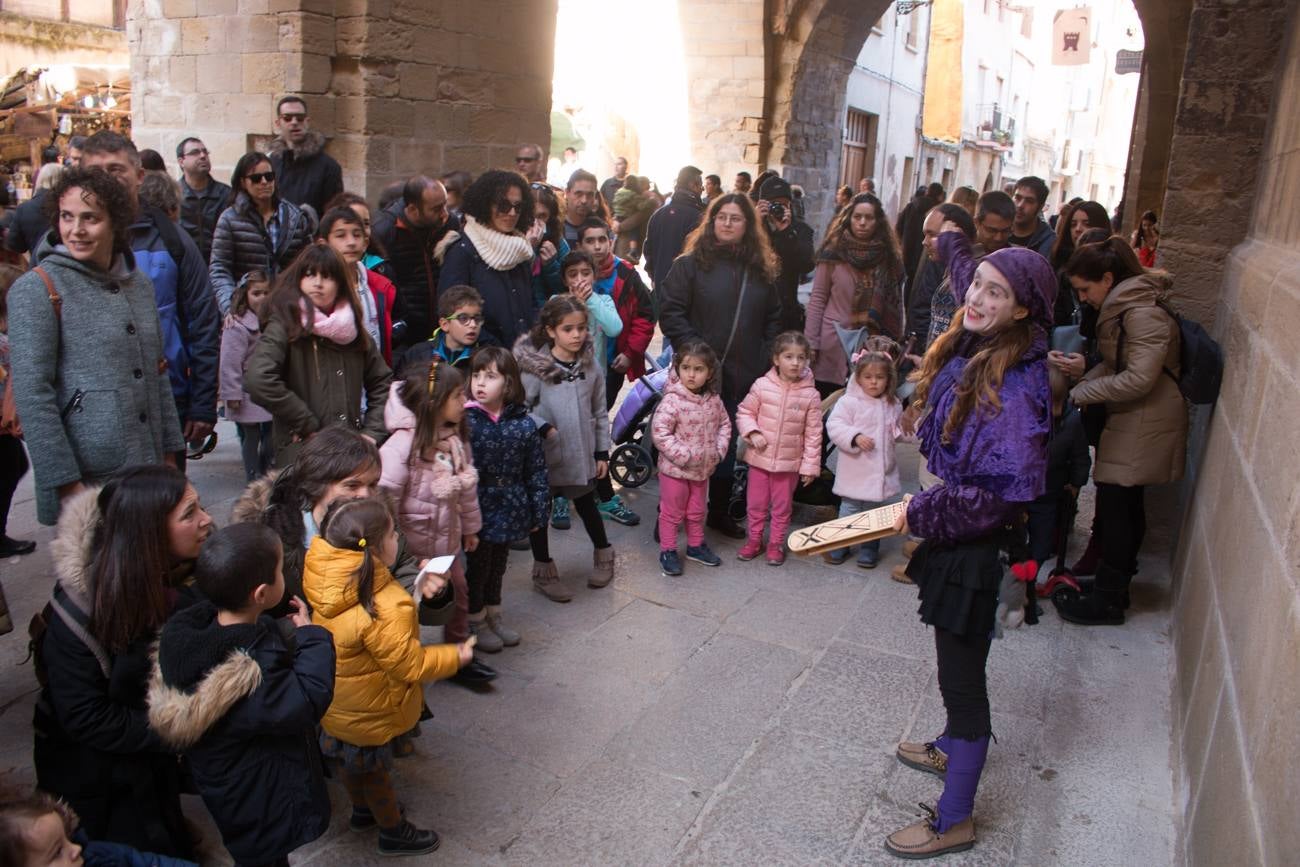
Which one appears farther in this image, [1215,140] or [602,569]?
[1215,140]

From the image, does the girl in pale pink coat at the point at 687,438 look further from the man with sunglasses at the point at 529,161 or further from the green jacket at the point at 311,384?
the man with sunglasses at the point at 529,161

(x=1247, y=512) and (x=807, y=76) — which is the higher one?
(x=807, y=76)

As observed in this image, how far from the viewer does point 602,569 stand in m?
4.66

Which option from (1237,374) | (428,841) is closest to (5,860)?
(428,841)

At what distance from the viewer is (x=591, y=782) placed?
3.13 m

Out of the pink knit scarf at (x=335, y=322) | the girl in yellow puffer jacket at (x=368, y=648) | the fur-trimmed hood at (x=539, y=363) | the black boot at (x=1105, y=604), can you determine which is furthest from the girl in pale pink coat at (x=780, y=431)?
the girl in yellow puffer jacket at (x=368, y=648)

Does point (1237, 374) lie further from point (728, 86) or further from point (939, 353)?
point (728, 86)

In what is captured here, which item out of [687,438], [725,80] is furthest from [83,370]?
[725,80]

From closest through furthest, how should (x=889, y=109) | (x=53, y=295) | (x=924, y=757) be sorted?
(x=53, y=295) → (x=924, y=757) → (x=889, y=109)

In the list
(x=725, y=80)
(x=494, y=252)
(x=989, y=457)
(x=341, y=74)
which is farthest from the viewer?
(x=725, y=80)

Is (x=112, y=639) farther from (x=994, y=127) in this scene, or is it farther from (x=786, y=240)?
(x=994, y=127)

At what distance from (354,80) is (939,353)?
5.50 meters

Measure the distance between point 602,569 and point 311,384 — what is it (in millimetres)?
1598

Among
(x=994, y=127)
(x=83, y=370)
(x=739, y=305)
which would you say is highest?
(x=994, y=127)
